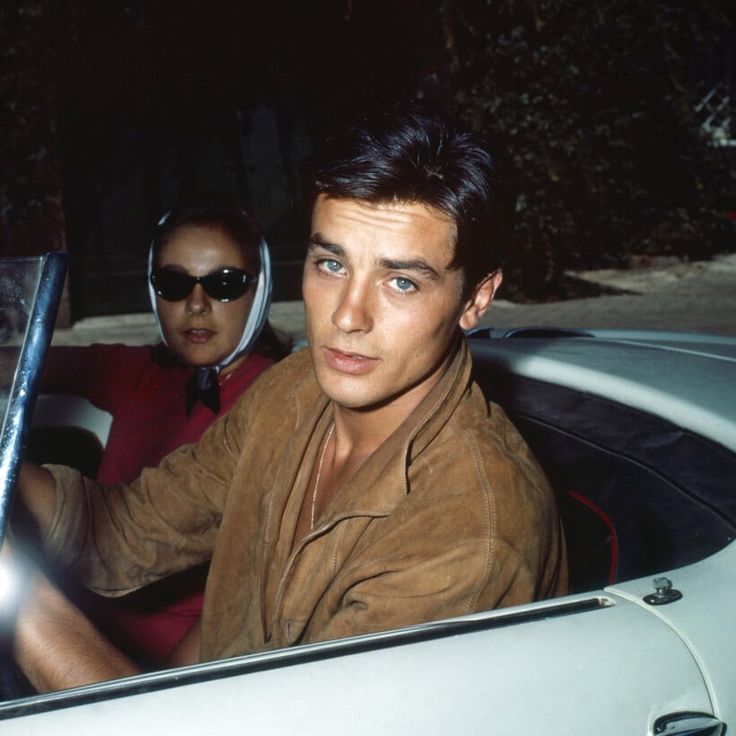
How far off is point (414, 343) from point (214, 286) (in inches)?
41.1

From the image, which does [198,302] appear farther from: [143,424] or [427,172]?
[427,172]

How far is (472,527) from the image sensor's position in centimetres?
138

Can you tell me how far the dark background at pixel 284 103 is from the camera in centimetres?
787

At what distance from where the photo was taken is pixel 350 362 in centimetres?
159

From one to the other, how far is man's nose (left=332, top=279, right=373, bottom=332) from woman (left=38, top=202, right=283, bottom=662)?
89cm

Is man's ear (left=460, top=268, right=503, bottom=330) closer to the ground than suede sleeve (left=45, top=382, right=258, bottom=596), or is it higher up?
higher up

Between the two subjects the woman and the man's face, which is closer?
the man's face

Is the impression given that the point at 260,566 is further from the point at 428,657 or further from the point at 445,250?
the point at 445,250

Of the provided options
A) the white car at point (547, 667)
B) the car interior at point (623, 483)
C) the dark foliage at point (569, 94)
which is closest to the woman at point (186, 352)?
the car interior at point (623, 483)

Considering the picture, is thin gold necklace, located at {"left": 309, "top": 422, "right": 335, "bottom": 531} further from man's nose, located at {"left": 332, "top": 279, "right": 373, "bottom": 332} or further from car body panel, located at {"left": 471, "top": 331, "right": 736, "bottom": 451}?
car body panel, located at {"left": 471, "top": 331, "right": 736, "bottom": 451}

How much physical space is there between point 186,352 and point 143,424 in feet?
0.78

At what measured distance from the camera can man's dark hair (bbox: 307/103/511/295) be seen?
1.59 meters

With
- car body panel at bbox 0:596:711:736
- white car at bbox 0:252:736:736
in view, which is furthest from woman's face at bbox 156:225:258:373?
car body panel at bbox 0:596:711:736

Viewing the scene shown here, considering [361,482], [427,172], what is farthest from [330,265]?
[361,482]
